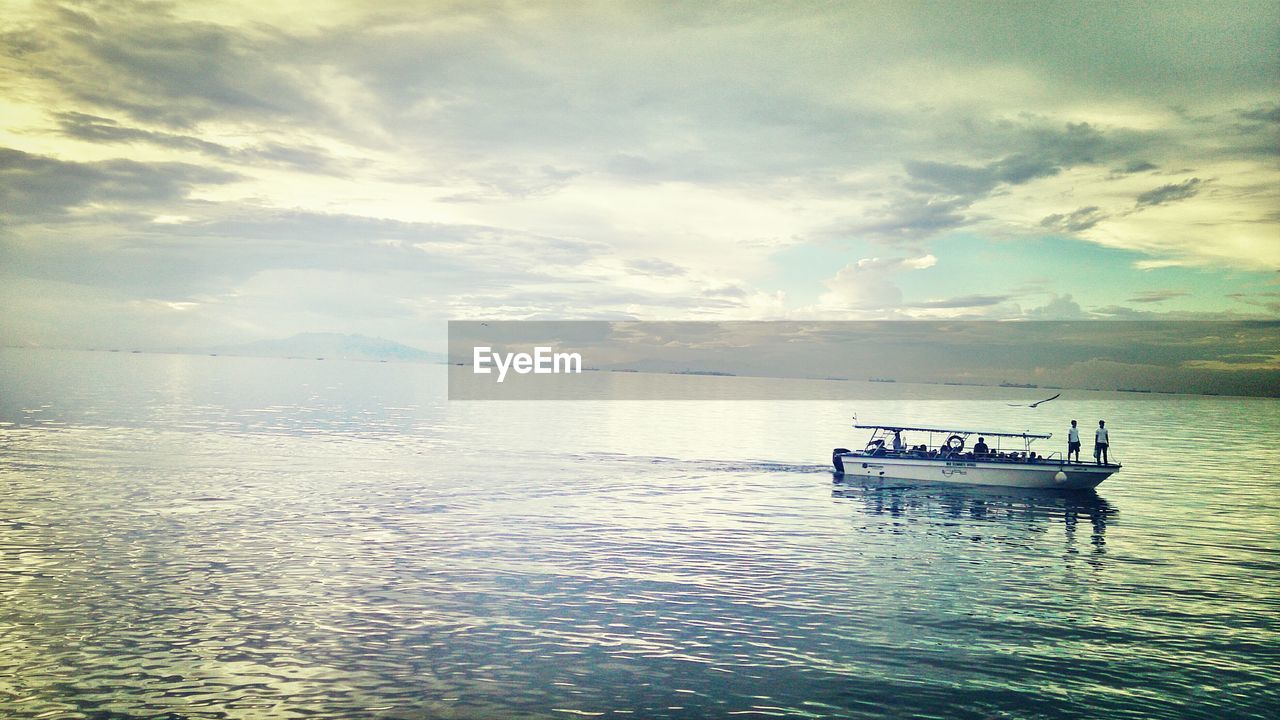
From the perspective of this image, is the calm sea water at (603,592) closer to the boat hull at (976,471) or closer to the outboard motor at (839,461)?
the outboard motor at (839,461)

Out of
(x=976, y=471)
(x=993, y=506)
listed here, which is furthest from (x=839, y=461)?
(x=993, y=506)

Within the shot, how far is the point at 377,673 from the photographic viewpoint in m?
24.2

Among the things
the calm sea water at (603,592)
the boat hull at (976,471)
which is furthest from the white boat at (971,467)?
the calm sea water at (603,592)

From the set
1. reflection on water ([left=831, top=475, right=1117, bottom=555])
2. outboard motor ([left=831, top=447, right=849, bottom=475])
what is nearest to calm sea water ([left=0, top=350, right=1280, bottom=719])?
reflection on water ([left=831, top=475, right=1117, bottom=555])

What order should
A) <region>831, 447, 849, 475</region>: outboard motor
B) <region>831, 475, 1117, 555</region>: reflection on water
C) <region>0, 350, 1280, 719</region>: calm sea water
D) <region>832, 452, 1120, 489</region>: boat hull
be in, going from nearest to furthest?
<region>0, 350, 1280, 719</region>: calm sea water < <region>831, 475, 1117, 555</region>: reflection on water < <region>832, 452, 1120, 489</region>: boat hull < <region>831, 447, 849, 475</region>: outboard motor

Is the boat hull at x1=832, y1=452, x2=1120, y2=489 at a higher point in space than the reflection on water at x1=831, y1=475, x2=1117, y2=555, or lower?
higher

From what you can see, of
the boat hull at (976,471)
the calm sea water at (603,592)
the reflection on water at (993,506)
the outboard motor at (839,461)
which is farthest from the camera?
the outboard motor at (839,461)

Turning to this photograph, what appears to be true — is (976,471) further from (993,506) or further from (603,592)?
(603,592)

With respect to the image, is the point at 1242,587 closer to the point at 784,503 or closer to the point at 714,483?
the point at 784,503

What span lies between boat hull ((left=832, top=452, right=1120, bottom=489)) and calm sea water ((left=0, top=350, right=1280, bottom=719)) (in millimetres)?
1587

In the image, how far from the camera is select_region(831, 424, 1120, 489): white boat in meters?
70.9

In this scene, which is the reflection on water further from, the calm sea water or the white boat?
the white boat

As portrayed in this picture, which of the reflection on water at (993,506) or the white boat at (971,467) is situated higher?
the white boat at (971,467)

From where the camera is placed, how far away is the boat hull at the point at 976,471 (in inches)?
2790
